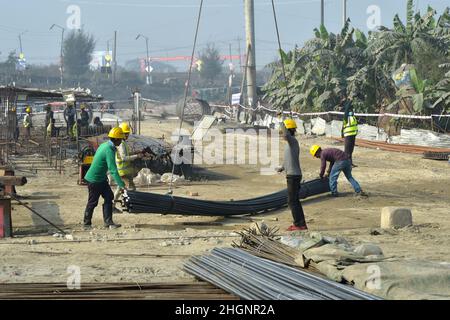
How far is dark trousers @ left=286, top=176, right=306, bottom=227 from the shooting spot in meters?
13.0

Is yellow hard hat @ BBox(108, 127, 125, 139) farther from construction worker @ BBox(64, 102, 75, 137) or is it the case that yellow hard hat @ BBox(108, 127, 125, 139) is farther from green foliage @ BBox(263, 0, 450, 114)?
construction worker @ BBox(64, 102, 75, 137)

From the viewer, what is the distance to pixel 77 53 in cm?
13762

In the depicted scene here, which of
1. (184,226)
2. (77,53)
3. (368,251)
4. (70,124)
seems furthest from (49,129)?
(77,53)

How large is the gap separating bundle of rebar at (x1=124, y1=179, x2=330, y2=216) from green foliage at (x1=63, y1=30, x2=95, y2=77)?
124m

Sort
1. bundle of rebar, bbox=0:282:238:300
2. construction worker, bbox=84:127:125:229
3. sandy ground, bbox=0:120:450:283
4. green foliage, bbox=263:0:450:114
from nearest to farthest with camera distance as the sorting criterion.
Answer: bundle of rebar, bbox=0:282:238:300 → sandy ground, bbox=0:120:450:283 → construction worker, bbox=84:127:125:229 → green foliage, bbox=263:0:450:114

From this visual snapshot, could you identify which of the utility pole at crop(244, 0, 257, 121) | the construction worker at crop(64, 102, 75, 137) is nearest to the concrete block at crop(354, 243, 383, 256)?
the construction worker at crop(64, 102, 75, 137)

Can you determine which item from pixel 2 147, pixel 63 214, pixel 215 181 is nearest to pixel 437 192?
pixel 215 181

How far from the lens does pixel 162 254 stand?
11.0m

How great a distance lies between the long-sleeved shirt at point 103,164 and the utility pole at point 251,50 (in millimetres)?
28930

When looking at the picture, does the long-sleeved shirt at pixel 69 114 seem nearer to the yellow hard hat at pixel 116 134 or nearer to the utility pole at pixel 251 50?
the utility pole at pixel 251 50

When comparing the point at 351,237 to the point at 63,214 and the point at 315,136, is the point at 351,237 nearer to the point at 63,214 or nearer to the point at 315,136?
the point at 63,214

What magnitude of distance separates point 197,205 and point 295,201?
2.10m

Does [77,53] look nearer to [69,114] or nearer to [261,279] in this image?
[69,114]
